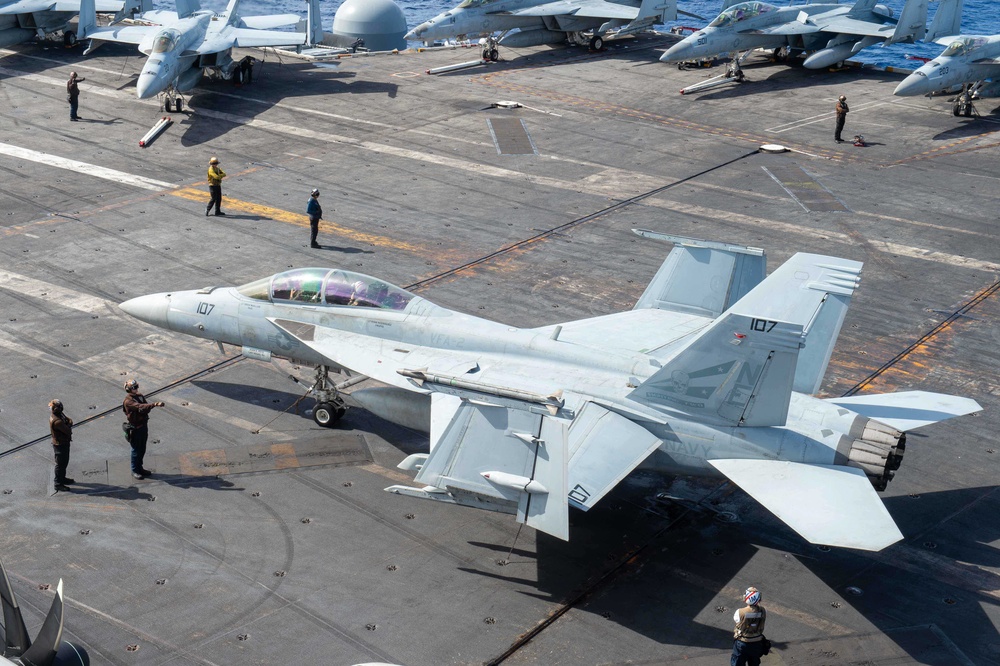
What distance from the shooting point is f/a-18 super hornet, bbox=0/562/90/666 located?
394 inches

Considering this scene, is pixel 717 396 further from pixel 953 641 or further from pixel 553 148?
pixel 553 148

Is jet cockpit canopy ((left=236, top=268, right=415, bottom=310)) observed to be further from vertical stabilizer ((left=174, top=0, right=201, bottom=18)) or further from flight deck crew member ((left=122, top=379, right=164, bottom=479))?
vertical stabilizer ((left=174, top=0, right=201, bottom=18))

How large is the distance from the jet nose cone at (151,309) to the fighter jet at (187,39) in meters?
19.7

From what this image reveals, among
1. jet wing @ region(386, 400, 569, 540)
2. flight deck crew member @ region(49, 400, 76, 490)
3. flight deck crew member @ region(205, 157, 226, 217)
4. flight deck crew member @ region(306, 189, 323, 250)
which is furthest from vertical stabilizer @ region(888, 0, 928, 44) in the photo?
flight deck crew member @ region(49, 400, 76, 490)

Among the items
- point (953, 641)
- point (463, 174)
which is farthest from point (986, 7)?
point (953, 641)

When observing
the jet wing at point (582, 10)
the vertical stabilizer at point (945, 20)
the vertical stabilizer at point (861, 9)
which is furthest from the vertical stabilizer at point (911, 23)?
the jet wing at point (582, 10)

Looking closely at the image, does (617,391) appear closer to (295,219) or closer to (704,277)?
(704,277)

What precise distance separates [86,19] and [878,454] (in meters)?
43.7

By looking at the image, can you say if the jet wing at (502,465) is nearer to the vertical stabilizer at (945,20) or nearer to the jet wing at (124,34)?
the jet wing at (124,34)

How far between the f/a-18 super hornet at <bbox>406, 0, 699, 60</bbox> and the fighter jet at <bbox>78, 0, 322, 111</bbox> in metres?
6.74

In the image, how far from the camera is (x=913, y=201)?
33344 millimetres

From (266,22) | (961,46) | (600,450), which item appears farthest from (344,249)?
(961,46)

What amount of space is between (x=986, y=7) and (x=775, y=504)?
9159 centimetres

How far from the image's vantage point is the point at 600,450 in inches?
634
